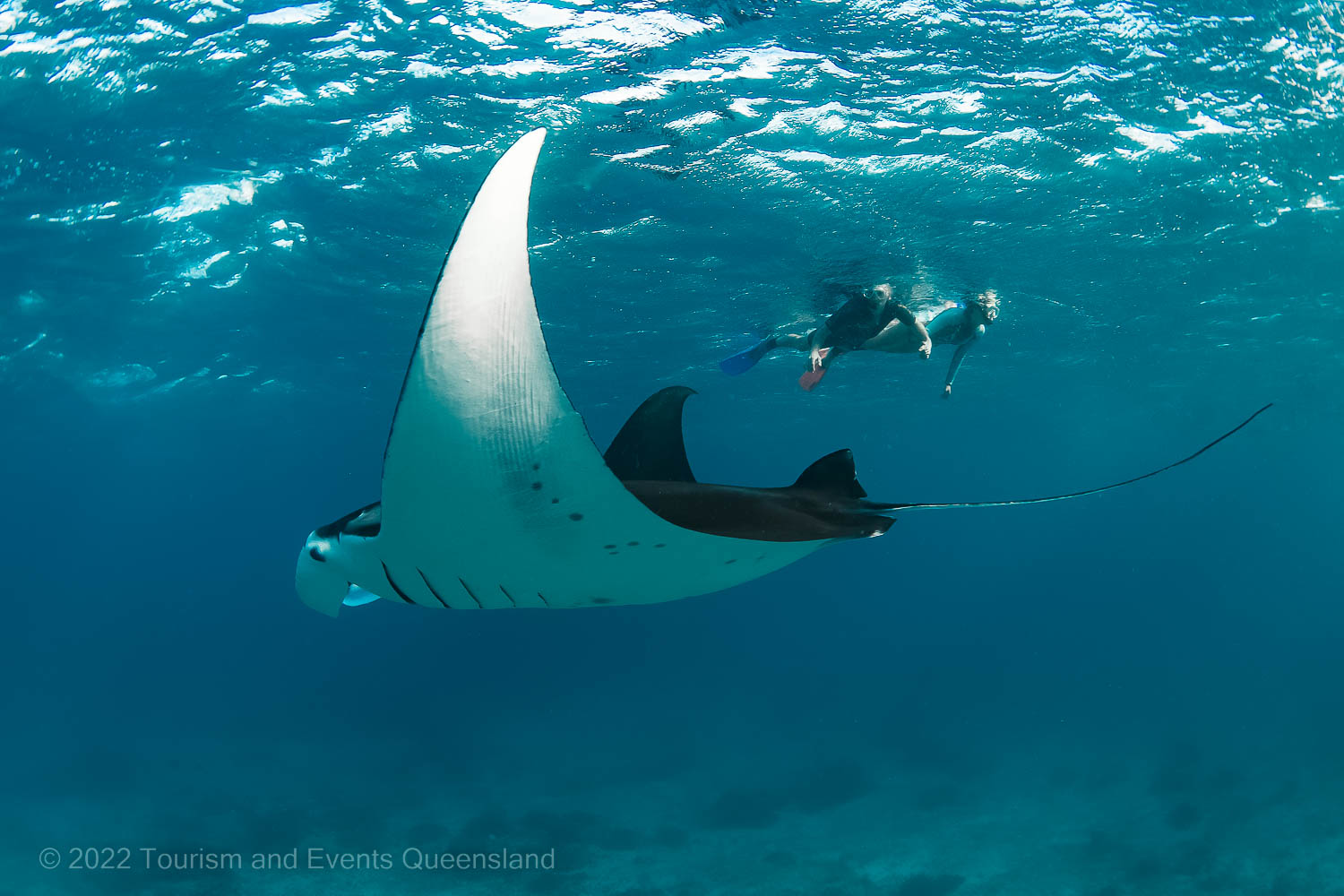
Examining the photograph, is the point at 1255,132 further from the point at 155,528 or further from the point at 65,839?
the point at 155,528

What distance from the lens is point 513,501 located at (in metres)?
2.48

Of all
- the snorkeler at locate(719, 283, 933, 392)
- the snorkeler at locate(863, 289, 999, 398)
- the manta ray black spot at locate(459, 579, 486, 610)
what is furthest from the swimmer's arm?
the manta ray black spot at locate(459, 579, 486, 610)

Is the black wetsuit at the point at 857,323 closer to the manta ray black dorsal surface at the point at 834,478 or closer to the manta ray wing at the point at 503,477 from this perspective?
the manta ray black dorsal surface at the point at 834,478

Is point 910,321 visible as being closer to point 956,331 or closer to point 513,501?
point 956,331

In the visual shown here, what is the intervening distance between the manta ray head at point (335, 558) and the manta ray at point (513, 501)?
0.03ft

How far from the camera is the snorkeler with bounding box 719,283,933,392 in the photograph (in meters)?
12.2

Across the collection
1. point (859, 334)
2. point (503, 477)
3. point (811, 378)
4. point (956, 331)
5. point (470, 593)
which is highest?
point (503, 477)

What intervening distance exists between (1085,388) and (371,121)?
30.2 metres

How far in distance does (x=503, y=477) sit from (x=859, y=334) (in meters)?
13.2

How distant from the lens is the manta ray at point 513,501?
198 centimetres

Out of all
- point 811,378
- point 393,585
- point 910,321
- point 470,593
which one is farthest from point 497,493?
point 910,321

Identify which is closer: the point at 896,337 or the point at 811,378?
the point at 811,378

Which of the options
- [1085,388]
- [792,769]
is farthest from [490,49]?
[1085,388]

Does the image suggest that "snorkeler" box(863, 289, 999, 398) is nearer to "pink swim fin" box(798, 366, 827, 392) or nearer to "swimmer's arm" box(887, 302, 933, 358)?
"swimmer's arm" box(887, 302, 933, 358)
